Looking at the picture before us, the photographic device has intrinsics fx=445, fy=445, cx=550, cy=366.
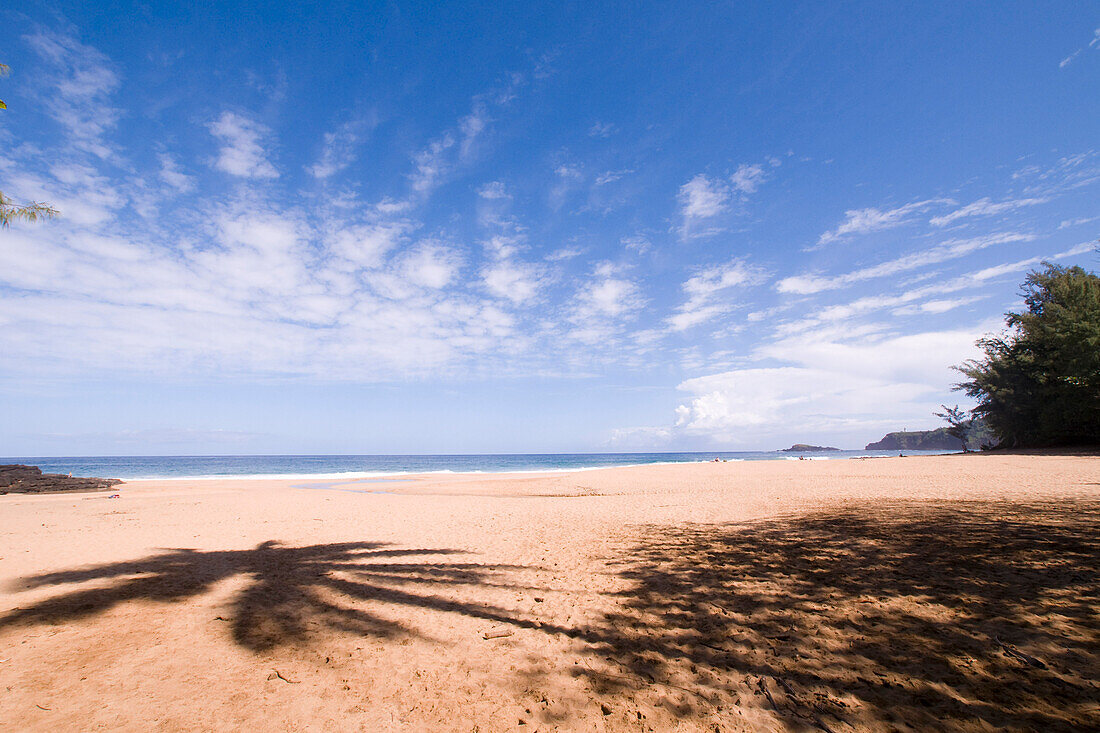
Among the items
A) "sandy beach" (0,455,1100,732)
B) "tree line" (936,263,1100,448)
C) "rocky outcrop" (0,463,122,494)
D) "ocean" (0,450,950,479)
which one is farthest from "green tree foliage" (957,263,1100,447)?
"rocky outcrop" (0,463,122,494)

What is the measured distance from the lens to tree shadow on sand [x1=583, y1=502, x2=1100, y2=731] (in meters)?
3.29

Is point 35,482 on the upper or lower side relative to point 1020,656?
upper

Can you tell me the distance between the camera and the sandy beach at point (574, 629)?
347 cm

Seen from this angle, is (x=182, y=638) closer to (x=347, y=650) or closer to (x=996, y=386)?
(x=347, y=650)

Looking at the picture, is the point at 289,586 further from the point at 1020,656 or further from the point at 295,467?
the point at 295,467

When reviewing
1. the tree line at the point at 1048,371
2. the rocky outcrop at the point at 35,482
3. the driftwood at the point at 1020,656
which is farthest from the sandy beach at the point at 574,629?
the tree line at the point at 1048,371

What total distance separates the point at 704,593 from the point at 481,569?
3.75 m

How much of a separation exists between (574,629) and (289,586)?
466cm

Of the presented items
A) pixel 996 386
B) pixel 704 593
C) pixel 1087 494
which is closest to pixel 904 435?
pixel 996 386

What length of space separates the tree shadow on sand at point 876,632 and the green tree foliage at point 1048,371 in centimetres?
3672

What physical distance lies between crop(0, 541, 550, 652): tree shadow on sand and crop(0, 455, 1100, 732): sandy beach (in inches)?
2.2

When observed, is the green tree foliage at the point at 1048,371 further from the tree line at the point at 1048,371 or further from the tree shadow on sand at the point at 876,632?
the tree shadow on sand at the point at 876,632

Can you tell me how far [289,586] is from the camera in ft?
22.5

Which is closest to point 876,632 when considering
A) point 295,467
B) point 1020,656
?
point 1020,656
